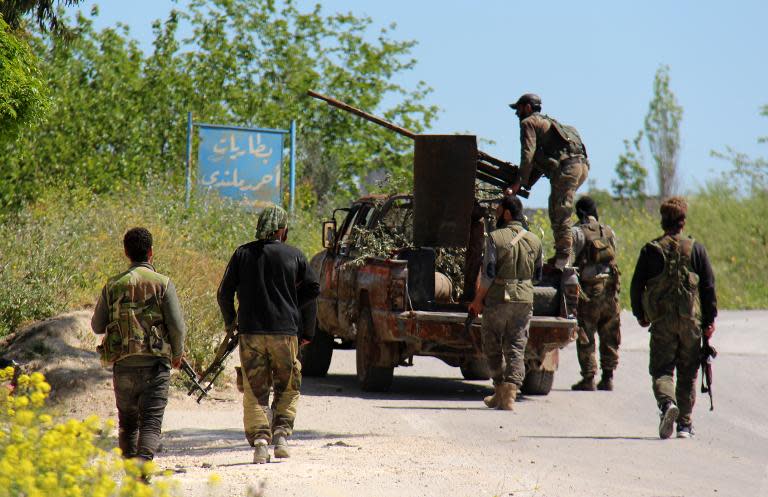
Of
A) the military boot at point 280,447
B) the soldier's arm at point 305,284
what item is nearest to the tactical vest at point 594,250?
the soldier's arm at point 305,284

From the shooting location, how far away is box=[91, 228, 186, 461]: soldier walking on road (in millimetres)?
7723

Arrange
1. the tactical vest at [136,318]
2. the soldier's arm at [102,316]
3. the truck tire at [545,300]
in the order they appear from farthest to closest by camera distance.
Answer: the truck tire at [545,300], the soldier's arm at [102,316], the tactical vest at [136,318]

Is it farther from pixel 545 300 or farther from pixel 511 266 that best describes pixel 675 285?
pixel 545 300

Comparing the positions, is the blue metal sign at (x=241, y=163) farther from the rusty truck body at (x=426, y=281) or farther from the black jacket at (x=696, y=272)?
the black jacket at (x=696, y=272)

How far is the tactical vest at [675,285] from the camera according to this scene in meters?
10.5

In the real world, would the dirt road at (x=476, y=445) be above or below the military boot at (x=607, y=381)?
below

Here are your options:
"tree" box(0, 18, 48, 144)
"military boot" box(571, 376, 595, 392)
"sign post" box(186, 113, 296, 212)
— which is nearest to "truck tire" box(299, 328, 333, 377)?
"military boot" box(571, 376, 595, 392)

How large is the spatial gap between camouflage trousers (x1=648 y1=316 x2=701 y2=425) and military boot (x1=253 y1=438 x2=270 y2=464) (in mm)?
3502

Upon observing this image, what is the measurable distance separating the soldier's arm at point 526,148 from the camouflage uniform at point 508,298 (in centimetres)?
70

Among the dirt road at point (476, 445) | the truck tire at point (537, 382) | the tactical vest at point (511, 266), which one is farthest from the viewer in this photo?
the truck tire at point (537, 382)

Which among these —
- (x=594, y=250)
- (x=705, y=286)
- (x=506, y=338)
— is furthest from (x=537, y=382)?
(x=705, y=286)

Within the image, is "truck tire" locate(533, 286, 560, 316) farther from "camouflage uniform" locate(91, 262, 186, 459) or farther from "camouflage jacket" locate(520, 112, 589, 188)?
"camouflage uniform" locate(91, 262, 186, 459)

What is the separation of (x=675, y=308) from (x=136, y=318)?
4781 millimetres

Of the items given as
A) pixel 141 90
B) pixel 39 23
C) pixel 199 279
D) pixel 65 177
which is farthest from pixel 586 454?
pixel 141 90
